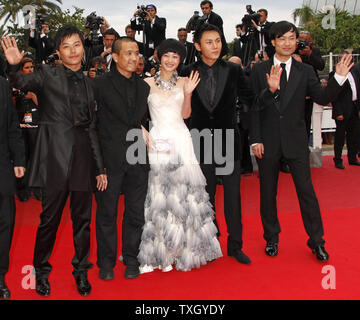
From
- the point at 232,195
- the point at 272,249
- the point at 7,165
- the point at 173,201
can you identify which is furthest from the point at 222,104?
the point at 7,165

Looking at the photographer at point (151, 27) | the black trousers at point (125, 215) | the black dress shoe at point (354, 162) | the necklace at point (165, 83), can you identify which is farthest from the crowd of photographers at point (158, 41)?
the black trousers at point (125, 215)

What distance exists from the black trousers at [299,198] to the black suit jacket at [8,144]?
1.99 m

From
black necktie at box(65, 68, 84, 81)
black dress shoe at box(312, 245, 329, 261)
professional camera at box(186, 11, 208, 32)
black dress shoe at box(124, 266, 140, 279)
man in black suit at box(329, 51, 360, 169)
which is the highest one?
professional camera at box(186, 11, 208, 32)

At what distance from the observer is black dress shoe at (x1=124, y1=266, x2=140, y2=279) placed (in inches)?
137

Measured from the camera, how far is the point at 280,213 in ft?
16.9

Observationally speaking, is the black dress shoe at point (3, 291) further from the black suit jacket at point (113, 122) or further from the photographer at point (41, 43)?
the photographer at point (41, 43)

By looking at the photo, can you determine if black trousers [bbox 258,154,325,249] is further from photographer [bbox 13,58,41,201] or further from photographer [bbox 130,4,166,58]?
photographer [bbox 130,4,166,58]

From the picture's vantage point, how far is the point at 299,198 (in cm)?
378

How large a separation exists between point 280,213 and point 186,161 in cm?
204

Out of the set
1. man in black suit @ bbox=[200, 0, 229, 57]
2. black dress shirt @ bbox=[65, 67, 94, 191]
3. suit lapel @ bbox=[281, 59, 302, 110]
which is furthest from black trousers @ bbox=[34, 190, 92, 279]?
man in black suit @ bbox=[200, 0, 229, 57]

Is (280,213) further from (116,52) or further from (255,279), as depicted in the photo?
(116,52)

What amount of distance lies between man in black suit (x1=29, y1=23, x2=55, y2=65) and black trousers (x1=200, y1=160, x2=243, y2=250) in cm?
540

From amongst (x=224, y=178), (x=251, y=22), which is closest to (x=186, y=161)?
(x=224, y=178)

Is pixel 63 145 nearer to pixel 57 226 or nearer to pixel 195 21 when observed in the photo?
pixel 57 226
